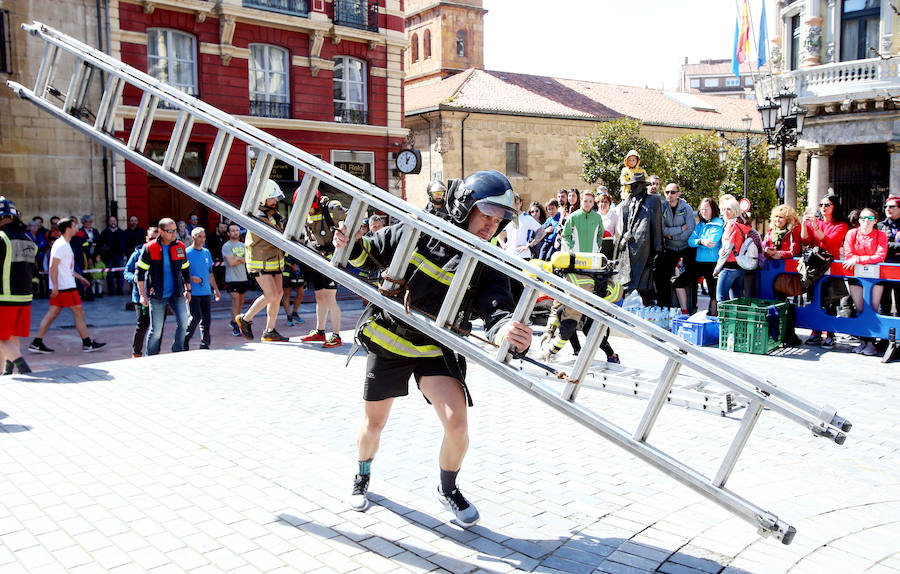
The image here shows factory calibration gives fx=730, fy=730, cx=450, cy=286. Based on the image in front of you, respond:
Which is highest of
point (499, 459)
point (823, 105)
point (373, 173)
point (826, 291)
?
point (823, 105)

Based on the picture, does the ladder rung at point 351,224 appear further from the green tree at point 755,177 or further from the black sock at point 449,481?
the green tree at point 755,177

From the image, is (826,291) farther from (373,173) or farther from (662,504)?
(373,173)

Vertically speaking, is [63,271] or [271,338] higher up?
[63,271]

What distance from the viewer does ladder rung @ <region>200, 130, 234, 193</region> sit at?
446 cm

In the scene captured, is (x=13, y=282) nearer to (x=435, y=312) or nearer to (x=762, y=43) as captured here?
(x=435, y=312)

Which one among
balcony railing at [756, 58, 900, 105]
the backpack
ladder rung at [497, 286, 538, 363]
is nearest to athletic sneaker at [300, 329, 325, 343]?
the backpack

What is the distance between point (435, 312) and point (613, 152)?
118ft

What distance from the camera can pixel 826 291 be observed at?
32.6ft

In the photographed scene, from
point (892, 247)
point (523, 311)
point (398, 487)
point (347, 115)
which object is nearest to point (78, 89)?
point (398, 487)

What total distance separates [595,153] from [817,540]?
35.8m

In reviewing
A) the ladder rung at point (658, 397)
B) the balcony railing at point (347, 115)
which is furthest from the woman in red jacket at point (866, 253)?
the balcony railing at point (347, 115)

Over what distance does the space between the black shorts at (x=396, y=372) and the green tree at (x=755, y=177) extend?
3564 centimetres

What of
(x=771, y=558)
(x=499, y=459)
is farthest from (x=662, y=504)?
(x=499, y=459)

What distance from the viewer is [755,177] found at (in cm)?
3766
